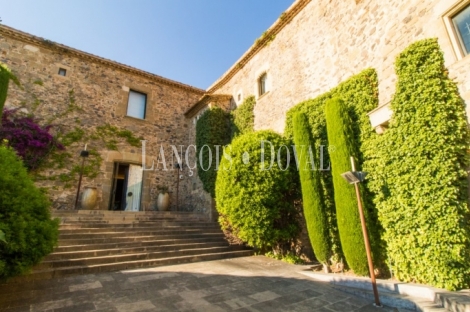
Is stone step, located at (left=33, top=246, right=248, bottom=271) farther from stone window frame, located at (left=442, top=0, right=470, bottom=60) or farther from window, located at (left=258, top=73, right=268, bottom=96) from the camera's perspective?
stone window frame, located at (left=442, top=0, right=470, bottom=60)

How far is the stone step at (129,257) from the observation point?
13.6 ft

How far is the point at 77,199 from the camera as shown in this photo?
8.11 metres

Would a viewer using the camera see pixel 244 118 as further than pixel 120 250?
Yes

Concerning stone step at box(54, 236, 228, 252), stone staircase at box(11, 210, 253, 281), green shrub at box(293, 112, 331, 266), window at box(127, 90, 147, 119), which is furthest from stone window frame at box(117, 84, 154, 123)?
green shrub at box(293, 112, 331, 266)

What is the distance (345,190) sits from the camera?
15.0 feet

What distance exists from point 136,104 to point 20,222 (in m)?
8.58

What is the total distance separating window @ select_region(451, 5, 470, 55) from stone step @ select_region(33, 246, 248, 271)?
245 inches

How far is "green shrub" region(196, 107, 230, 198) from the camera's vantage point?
9227mm

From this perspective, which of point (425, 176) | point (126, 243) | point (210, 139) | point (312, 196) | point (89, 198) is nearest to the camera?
point (425, 176)

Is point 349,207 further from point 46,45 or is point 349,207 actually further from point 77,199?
point 46,45

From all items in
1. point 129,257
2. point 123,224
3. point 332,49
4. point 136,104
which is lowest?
point 129,257

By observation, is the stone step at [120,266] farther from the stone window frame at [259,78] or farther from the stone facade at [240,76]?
the stone window frame at [259,78]

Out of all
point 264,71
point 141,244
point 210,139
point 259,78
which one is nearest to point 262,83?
point 259,78

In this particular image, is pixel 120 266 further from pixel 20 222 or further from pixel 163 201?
pixel 163 201
